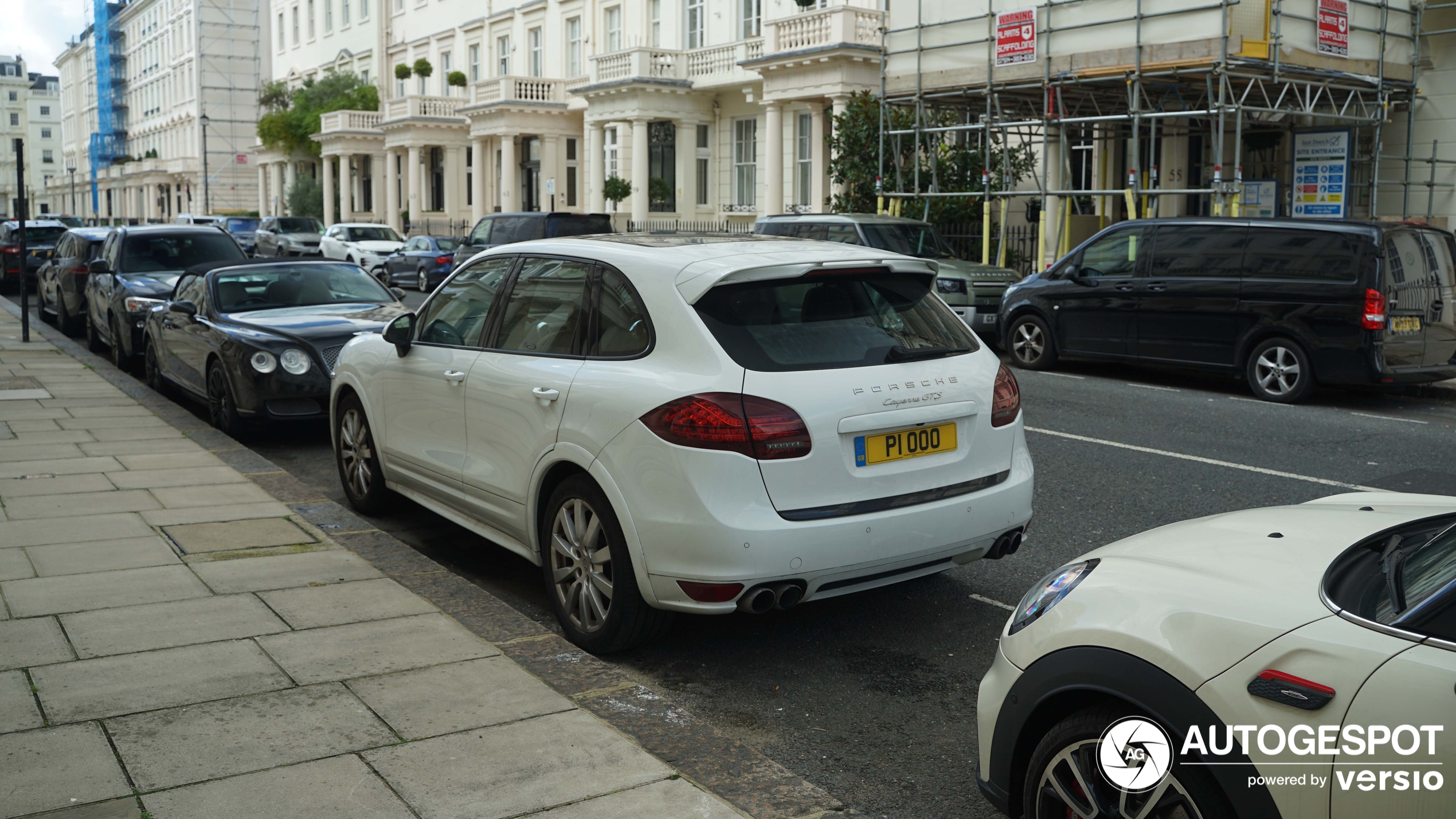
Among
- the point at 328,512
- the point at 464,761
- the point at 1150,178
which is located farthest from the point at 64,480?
the point at 1150,178

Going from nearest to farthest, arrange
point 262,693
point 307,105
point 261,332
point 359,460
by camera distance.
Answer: point 262,693 < point 359,460 < point 261,332 < point 307,105

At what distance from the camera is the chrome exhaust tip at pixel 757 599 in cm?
454

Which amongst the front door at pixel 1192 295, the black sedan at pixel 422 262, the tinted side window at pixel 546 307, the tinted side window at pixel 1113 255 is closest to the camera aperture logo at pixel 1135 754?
the tinted side window at pixel 546 307

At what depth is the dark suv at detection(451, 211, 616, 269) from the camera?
2467 centimetres

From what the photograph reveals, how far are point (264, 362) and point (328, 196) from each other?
183ft

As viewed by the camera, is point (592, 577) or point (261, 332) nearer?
A: point (592, 577)

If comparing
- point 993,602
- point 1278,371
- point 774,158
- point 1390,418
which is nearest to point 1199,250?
point 1278,371

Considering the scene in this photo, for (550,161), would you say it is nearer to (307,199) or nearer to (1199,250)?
(307,199)

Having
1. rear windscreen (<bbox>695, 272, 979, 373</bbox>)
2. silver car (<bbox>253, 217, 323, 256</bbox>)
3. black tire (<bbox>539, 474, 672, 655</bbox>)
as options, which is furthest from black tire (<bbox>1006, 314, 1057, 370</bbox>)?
silver car (<bbox>253, 217, 323, 256</bbox>)

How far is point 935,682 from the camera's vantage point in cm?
488

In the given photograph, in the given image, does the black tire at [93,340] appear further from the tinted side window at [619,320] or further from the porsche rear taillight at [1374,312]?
the porsche rear taillight at [1374,312]

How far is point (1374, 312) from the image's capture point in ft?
38.5

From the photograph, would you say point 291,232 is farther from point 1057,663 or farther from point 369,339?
point 1057,663

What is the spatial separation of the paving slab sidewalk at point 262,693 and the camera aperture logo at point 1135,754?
1105 mm
